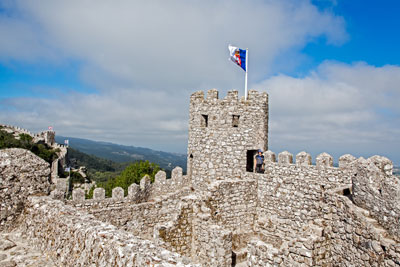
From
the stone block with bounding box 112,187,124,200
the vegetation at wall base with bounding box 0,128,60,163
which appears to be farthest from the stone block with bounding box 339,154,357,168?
the vegetation at wall base with bounding box 0,128,60,163

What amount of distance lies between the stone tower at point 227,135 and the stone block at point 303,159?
1.67 meters

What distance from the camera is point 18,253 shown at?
14.1ft

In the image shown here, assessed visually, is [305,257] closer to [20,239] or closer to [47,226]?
[47,226]

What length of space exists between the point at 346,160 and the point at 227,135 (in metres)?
4.15

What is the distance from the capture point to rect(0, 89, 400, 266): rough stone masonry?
13.3ft

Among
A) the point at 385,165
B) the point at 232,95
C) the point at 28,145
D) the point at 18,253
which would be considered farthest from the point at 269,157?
the point at 28,145

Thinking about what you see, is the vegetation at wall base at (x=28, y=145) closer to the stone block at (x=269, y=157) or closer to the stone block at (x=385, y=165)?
the stone block at (x=269, y=157)

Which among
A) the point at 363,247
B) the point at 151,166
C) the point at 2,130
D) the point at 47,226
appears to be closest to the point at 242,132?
the point at 363,247

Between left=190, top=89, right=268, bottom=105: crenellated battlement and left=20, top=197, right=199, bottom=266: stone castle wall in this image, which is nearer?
left=20, top=197, right=199, bottom=266: stone castle wall

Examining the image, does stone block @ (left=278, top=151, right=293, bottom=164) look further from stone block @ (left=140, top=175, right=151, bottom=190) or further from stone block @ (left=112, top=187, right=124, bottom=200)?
stone block @ (left=112, top=187, right=124, bottom=200)

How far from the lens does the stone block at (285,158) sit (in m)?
9.76

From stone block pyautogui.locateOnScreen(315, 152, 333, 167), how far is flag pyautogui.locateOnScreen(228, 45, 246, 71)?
4893mm

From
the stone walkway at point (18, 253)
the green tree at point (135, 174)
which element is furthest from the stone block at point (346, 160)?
the green tree at point (135, 174)

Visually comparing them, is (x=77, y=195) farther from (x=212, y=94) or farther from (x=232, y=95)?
(x=232, y=95)
